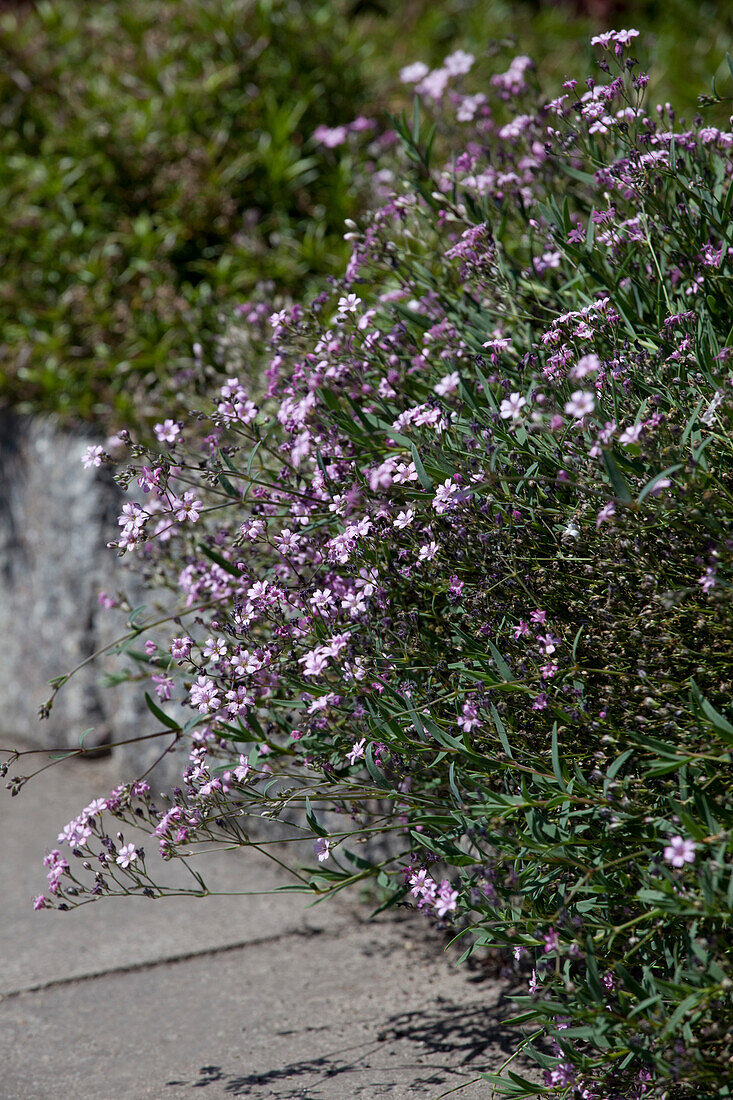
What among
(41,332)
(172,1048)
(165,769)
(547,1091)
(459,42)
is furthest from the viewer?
(459,42)

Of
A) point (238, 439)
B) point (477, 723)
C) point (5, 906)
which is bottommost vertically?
point (477, 723)

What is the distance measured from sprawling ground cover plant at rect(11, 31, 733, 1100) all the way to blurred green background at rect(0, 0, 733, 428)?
1776 millimetres

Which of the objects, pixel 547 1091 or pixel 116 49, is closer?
pixel 547 1091

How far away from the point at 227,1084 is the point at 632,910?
116 centimetres

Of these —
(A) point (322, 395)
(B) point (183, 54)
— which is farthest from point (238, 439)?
(B) point (183, 54)

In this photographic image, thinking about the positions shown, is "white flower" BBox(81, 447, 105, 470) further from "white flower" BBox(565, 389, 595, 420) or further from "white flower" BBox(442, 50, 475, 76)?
"white flower" BBox(442, 50, 475, 76)

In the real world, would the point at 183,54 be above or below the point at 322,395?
above

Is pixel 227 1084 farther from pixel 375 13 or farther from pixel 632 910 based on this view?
pixel 375 13

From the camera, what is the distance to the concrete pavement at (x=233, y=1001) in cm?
258

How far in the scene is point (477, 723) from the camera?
2238 millimetres

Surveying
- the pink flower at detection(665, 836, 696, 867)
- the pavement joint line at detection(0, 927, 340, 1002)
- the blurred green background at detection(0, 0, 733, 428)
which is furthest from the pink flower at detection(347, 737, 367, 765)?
the blurred green background at detection(0, 0, 733, 428)

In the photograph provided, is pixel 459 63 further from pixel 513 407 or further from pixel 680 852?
pixel 680 852

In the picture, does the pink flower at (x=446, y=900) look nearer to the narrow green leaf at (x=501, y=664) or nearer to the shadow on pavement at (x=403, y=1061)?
the narrow green leaf at (x=501, y=664)

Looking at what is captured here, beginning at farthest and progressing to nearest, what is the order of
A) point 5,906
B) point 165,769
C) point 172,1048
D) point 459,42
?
point 459,42
point 165,769
point 5,906
point 172,1048
